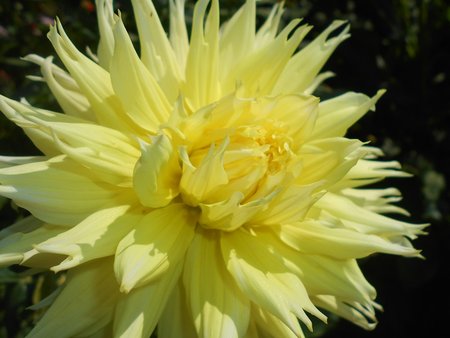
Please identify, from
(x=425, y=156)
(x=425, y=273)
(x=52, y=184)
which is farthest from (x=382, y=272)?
(x=52, y=184)

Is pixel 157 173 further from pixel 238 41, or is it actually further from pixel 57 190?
pixel 238 41

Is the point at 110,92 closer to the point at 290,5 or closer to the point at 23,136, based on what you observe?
the point at 23,136

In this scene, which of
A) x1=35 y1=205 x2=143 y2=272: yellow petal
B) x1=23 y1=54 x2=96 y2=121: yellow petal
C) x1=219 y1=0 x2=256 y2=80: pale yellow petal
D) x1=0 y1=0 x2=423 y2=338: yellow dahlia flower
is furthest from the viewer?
x1=219 y1=0 x2=256 y2=80: pale yellow petal

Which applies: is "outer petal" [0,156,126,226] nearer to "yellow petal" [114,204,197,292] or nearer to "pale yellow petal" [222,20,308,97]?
"yellow petal" [114,204,197,292]

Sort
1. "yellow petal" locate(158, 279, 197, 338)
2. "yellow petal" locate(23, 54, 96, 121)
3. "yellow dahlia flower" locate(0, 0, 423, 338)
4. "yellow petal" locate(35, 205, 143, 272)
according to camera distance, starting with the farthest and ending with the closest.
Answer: "yellow petal" locate(23, 54, 96, 121) < "yellow petal" locate(158, 279, 197, 338) < "yellow dahlia flower" locate(0, 0, 423, 338) < "yellow petal" locate(35, 205, 143, 272)

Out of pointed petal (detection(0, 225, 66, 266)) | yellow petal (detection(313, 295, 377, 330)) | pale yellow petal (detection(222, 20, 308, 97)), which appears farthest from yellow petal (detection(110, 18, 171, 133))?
yellow petal (detection(313, 295, 377, 330))

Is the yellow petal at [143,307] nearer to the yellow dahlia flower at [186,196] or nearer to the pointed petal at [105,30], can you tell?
the yellow dahlia flower at [186,196]
